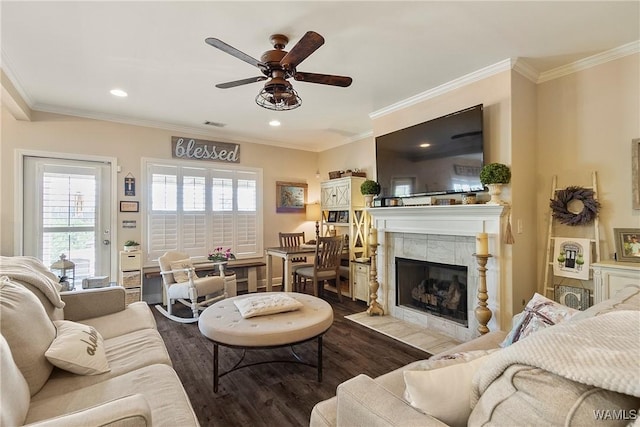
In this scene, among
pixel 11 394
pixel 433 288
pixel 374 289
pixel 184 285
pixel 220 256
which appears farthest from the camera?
pixel 220 256

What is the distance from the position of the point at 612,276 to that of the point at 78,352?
12.0ft

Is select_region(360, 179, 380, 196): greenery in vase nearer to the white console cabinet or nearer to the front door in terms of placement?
the white console cabinet

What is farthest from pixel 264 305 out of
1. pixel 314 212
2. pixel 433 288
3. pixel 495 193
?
pixel 314 212

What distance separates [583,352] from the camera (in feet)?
2.46

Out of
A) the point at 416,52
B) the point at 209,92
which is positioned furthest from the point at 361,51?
the point at 209,92

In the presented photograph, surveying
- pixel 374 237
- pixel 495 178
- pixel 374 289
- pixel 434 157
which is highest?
pixel 434 157

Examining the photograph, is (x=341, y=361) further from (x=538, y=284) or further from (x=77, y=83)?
(x=77, y=83)

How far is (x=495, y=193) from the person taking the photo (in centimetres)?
270

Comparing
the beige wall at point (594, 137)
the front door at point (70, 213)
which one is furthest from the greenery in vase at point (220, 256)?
the beige wall at point (594, 137)

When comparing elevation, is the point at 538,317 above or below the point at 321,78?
below

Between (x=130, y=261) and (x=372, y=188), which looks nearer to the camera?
(x=372, y=188)

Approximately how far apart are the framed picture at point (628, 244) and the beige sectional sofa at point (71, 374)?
129 inches

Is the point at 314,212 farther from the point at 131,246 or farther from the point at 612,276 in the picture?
the point at 612,276

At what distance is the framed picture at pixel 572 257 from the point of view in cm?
264
